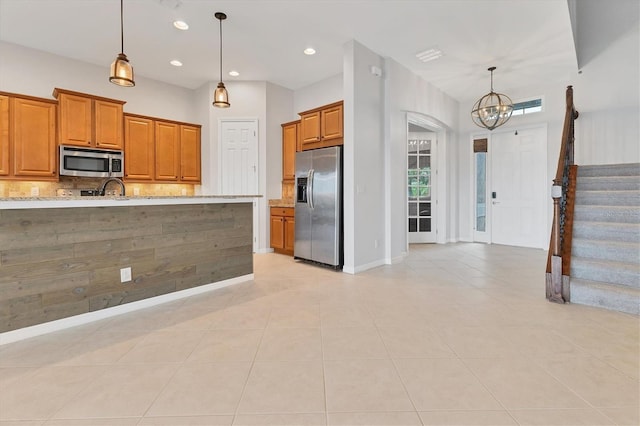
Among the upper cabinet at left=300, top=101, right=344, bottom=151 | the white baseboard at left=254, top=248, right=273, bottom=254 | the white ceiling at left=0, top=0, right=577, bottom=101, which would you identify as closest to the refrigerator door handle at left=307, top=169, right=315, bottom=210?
the upper cabinet at left=300, top=101, right=344, bottom=151

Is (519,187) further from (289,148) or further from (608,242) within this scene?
(289,148)

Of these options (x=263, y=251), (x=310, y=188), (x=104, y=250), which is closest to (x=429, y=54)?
(x=310, y=188)

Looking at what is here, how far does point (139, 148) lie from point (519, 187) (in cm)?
744

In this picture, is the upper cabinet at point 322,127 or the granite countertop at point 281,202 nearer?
the upper cabinet at point 322,127

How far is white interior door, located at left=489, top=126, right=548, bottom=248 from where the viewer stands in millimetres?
6180

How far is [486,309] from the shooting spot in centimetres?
286

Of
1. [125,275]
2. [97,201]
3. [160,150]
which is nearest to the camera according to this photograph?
[97,201]

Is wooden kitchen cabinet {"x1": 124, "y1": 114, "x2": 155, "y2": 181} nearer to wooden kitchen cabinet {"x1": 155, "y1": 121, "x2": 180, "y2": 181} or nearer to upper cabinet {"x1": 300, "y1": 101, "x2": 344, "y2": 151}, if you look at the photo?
wooden kitchen cabinet {"x1": 155, "y1": 121, "x2": 180, "y2": 181}

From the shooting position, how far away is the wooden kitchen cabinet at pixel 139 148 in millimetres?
5219

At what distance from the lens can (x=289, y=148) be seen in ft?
19.4

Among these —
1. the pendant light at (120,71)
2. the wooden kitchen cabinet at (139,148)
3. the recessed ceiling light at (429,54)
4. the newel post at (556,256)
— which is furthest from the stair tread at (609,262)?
the wooden kitchen cabinet at (139,148)

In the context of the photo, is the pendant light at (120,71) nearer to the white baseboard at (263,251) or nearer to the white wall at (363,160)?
the white wall at (363,160)

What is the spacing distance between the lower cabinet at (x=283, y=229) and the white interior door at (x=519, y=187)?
456cm

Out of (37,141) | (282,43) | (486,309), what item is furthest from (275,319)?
(37,141)
